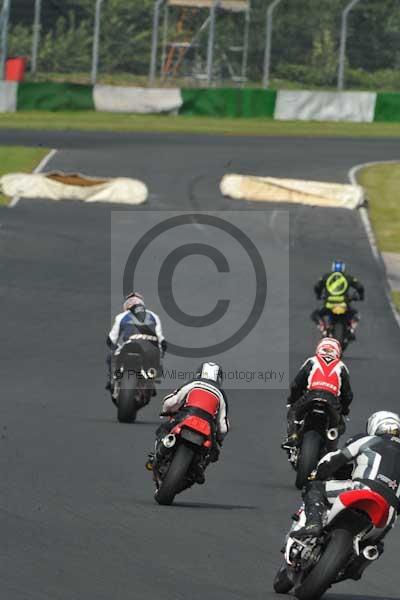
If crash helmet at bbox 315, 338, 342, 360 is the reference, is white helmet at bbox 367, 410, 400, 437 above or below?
above

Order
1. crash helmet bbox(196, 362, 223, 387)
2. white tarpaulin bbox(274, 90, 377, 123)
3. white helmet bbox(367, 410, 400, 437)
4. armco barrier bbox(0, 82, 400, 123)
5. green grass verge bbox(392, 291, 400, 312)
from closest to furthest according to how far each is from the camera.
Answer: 1. white helmet bbox(367, 410, 400, 437)
2. crash helmet bbox(196, 362, 223, 387)
3. green grass verge bbox(392, 291, 400, 312)
4. armco barrier bbox(0, 82, 400, 123)
5. white tarpaulin bbox(274, 90, 377, 123)

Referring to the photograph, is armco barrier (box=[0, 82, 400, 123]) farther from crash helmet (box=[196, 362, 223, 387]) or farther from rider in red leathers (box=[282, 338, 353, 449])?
crash helmet (box=[196, 362, 223, 387])

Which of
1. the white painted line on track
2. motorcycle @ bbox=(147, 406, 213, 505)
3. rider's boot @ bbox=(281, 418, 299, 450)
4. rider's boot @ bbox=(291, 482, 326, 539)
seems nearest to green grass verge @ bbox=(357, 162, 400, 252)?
the white painted line on track

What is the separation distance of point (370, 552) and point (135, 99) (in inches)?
1851

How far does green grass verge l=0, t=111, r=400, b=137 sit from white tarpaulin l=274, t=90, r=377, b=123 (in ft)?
1.30

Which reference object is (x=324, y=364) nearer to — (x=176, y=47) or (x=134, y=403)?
(x=134, y=403)

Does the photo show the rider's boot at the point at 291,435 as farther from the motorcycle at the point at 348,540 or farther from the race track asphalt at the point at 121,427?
the motorcycle at the point at 348,540

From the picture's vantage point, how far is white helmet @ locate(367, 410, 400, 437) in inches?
374

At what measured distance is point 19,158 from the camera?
43.6 m

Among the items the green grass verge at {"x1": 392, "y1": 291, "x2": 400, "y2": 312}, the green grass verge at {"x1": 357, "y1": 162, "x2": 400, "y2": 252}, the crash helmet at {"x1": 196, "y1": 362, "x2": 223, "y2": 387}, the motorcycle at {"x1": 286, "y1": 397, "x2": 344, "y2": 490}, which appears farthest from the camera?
the green grass verge at {"x1": 357, "y1": 162, "x2": 400, "y2": 252}

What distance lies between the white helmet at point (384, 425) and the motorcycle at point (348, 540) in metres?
0.69

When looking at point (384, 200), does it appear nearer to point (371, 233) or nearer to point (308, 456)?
point (371, 233)

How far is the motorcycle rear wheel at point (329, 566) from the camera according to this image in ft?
28.4

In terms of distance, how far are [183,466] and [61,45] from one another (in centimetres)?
4745
